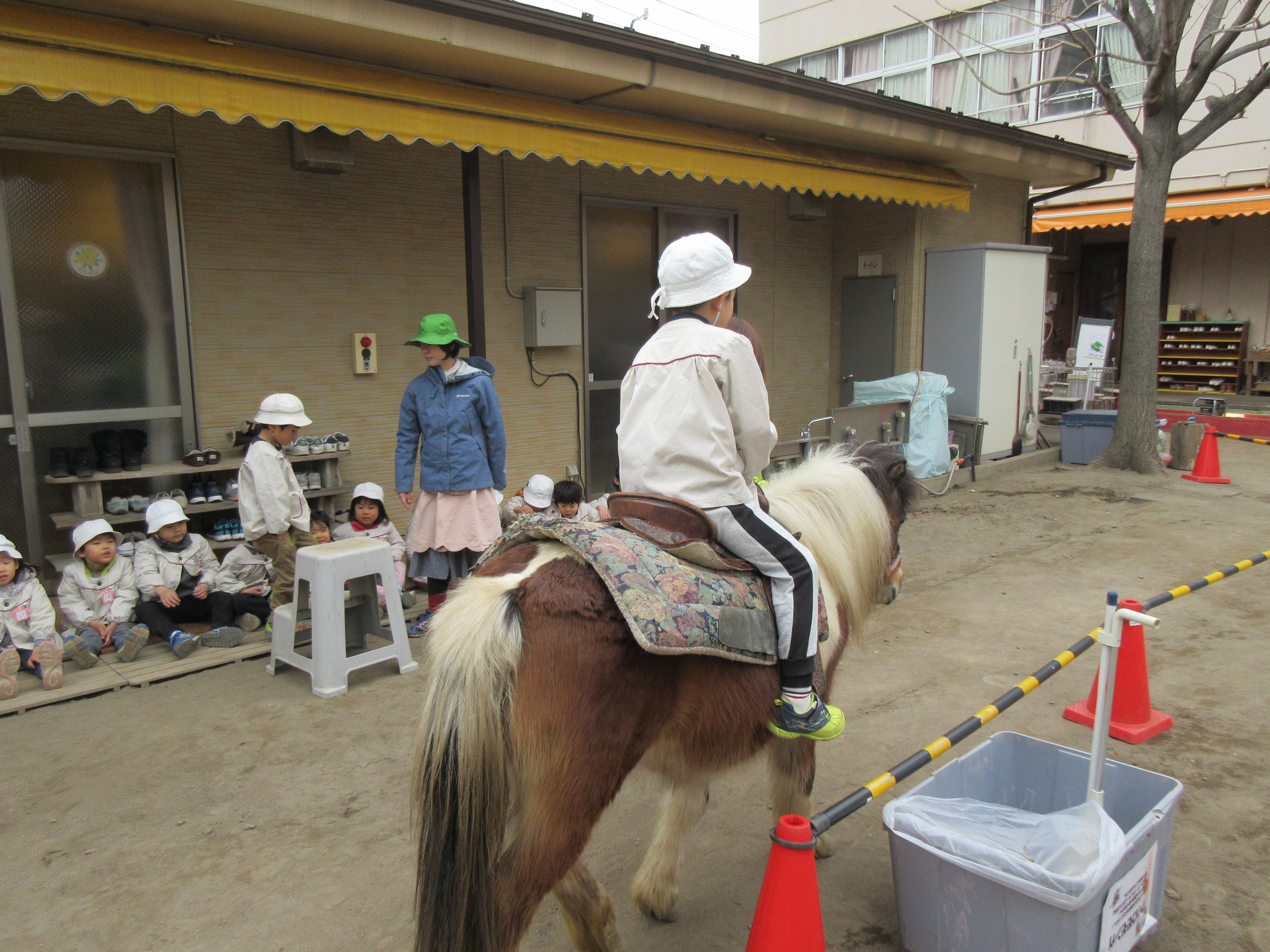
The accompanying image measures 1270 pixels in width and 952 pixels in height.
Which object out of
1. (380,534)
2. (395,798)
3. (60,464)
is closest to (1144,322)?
(380,534)

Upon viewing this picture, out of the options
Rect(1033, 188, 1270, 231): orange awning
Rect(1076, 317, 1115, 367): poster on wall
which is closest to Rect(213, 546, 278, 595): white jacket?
Rect(1076, 317, 1115, 367): poster on wall

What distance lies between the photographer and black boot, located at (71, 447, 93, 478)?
16.7 feet

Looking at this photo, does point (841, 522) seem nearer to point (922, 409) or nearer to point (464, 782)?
point (464, 782)

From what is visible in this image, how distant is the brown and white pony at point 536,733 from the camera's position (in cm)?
201

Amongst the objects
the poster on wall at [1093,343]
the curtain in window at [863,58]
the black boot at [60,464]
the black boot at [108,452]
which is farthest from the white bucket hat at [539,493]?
the curtain in window at [863,58]

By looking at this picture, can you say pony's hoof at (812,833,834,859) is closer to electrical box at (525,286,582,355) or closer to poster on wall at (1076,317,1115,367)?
electrical box at (525,286,582,355)

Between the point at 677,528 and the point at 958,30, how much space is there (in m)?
20.6

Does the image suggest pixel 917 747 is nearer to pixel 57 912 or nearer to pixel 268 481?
pixel 57 912

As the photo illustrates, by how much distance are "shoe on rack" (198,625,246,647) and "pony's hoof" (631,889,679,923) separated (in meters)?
3.13

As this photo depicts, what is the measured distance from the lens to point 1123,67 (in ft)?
54.7

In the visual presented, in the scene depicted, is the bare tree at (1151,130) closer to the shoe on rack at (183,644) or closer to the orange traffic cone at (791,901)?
the orange traffic cone at (791,901)

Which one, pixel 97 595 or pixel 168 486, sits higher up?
pixel 168 486

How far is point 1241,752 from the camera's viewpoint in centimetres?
375

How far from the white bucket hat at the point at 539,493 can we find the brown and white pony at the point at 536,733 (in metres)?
3.49
